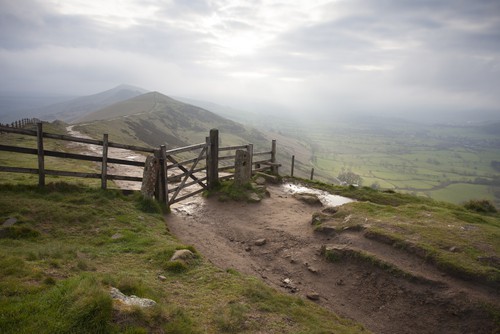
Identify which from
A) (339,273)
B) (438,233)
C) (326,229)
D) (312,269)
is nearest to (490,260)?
(438,233)

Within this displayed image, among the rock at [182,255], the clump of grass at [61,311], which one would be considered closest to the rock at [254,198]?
the rock at [182,255]

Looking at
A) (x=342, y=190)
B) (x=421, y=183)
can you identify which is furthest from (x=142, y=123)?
(x=421, y=183)

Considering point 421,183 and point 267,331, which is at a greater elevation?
point 267,331

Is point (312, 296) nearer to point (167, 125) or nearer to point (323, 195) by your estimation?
point (323, 195)

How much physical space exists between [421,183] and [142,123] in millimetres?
122677

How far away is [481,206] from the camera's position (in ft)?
51.7

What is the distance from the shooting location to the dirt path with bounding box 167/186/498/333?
739 cm

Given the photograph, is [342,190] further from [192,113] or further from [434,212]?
[192,113]

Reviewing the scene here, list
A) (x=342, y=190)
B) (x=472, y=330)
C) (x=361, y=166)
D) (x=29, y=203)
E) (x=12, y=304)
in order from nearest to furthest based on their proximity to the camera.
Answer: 1. (x=12, y=304)
2. (x=472, y=330)
3. (x=29, y=203)
4. (x=342, y=190)
5. (x=361, y=166)

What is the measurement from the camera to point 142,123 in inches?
4427

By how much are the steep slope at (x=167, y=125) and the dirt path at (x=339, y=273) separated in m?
71.9

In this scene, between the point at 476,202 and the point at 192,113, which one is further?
the point at 192,113

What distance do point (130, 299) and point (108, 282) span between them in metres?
0.77

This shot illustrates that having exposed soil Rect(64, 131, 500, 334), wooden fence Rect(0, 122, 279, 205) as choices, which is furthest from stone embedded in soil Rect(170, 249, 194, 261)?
wooden fence Rect(0, 122, 279, 205)
